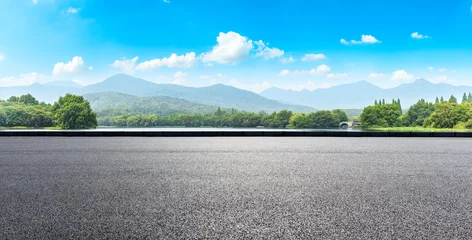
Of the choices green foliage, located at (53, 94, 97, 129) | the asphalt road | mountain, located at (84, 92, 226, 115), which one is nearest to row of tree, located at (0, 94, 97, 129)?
green foliage, located at (53, 94, 97, 129)

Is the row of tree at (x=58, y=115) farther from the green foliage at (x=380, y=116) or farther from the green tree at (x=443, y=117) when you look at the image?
the green tree at (x=443, y=117)

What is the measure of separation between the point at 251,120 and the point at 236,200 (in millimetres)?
93007

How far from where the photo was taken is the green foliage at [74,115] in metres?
66.6

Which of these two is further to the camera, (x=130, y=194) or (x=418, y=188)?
(x=418, y=188)

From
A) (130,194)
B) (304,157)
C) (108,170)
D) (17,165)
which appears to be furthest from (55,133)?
(130,194)

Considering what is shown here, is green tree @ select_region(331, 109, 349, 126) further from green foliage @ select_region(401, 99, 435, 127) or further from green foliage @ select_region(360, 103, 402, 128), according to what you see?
green foliage @ select_region(401, 99, 435, 127)

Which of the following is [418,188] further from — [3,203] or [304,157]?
[3,203]

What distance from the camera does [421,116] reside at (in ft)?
309

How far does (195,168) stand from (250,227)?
413 cm

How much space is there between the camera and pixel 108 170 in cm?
720

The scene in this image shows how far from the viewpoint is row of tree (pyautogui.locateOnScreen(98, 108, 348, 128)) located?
296 feet

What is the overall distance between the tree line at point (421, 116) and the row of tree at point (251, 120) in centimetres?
1002

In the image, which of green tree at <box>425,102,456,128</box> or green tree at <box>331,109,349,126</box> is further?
green tree at <box>331,109,349,126</box>

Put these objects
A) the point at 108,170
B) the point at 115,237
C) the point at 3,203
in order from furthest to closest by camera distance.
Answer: the point at 108,170 → the point at 3,203 → the point at 115,237
